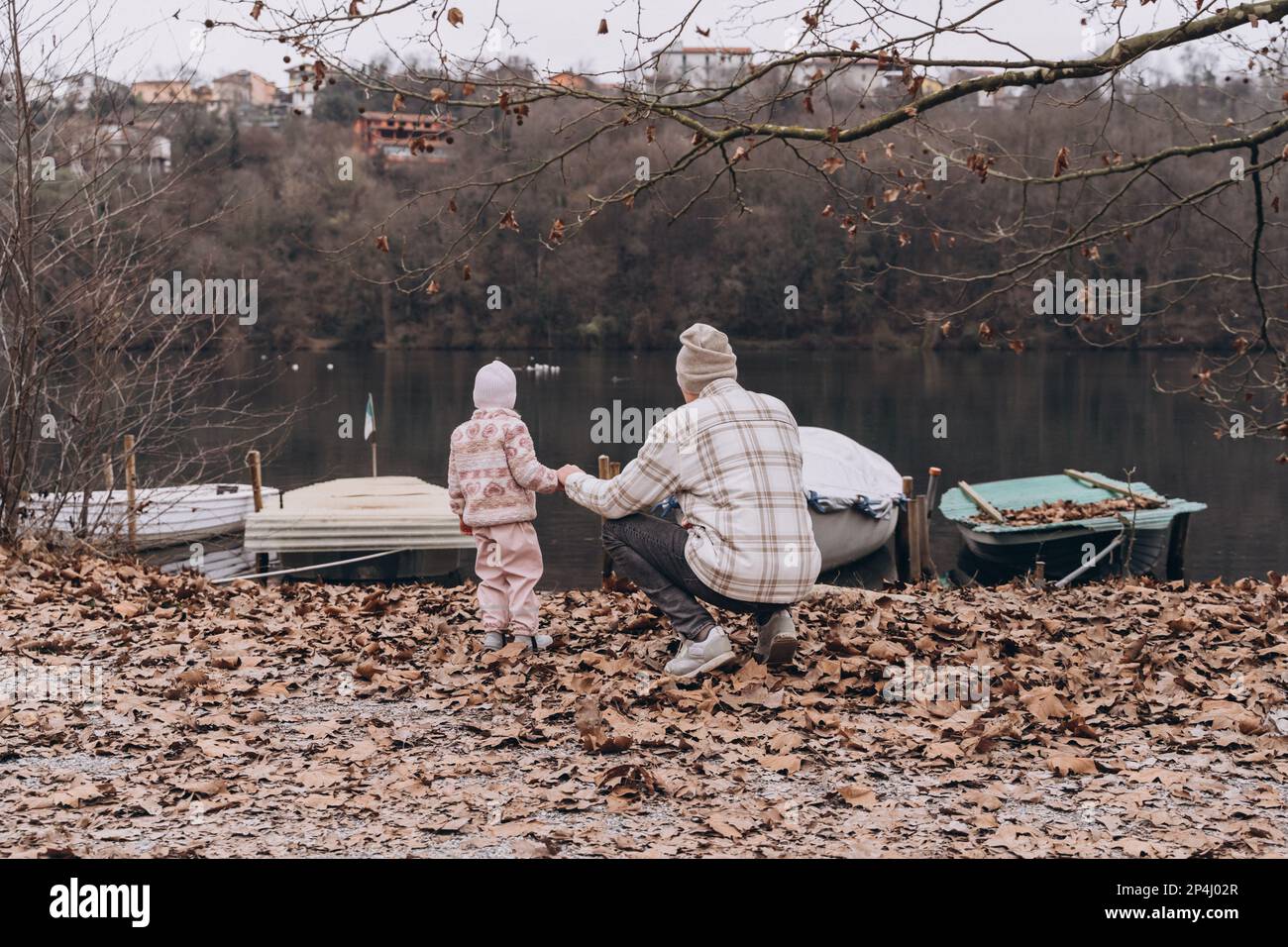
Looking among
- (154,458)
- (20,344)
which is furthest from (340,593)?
(154,458)

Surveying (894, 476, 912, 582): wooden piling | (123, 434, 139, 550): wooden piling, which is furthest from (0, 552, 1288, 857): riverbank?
(894, 476, 912, 582): wooden piling

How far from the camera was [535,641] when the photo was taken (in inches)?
305

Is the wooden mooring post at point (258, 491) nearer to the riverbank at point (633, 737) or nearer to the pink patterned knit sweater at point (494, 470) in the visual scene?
the riverbank at point (633, 737)

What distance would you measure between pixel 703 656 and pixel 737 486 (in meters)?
0.89

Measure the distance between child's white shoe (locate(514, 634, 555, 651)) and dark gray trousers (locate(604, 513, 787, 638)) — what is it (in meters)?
0.97

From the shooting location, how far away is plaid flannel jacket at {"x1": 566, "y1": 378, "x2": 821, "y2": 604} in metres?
6.48

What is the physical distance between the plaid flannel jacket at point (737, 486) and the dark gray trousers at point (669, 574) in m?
0.13

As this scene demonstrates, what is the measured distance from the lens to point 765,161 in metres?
68.8

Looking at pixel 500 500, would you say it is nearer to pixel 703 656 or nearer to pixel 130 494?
pixel 703 656

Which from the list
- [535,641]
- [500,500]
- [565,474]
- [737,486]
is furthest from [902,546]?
[737,486]

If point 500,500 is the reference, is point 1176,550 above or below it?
below

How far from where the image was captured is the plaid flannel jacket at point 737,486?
648 cm

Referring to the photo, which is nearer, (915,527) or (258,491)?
(915,527)
